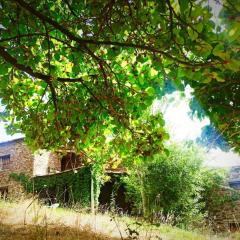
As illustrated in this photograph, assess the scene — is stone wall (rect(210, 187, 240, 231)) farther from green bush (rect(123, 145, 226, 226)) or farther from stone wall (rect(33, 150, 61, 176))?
stone wall (rect(33, 150, 61, 176))

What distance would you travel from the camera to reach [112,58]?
193 inches

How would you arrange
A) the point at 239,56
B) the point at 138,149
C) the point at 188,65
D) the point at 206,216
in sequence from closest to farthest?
the point at 188,65 < the point at 239,56 < the point at 138,149 < the point at 206,216

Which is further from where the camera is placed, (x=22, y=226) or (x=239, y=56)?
(x=22, y=226)

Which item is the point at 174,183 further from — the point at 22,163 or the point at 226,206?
the point at 22,163

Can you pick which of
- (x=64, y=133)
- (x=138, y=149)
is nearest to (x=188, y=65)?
(x=138, y=149)

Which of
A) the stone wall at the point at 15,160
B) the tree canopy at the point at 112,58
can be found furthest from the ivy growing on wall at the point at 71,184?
the tree canopy at the point at 112,58

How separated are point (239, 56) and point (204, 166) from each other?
20.7m

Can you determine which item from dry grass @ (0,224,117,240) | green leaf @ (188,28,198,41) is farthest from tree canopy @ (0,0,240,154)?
dry grass @ (0,224,117,240)

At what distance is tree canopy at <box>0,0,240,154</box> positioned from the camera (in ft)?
11.2

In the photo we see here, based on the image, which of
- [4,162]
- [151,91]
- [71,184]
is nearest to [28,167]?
[4,162]

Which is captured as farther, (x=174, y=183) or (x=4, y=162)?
(x=4, y=162)

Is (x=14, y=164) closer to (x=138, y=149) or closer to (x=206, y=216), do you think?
(x=206, y=216)

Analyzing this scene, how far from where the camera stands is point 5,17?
4.66m

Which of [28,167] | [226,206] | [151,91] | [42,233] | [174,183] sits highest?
[28,167]
